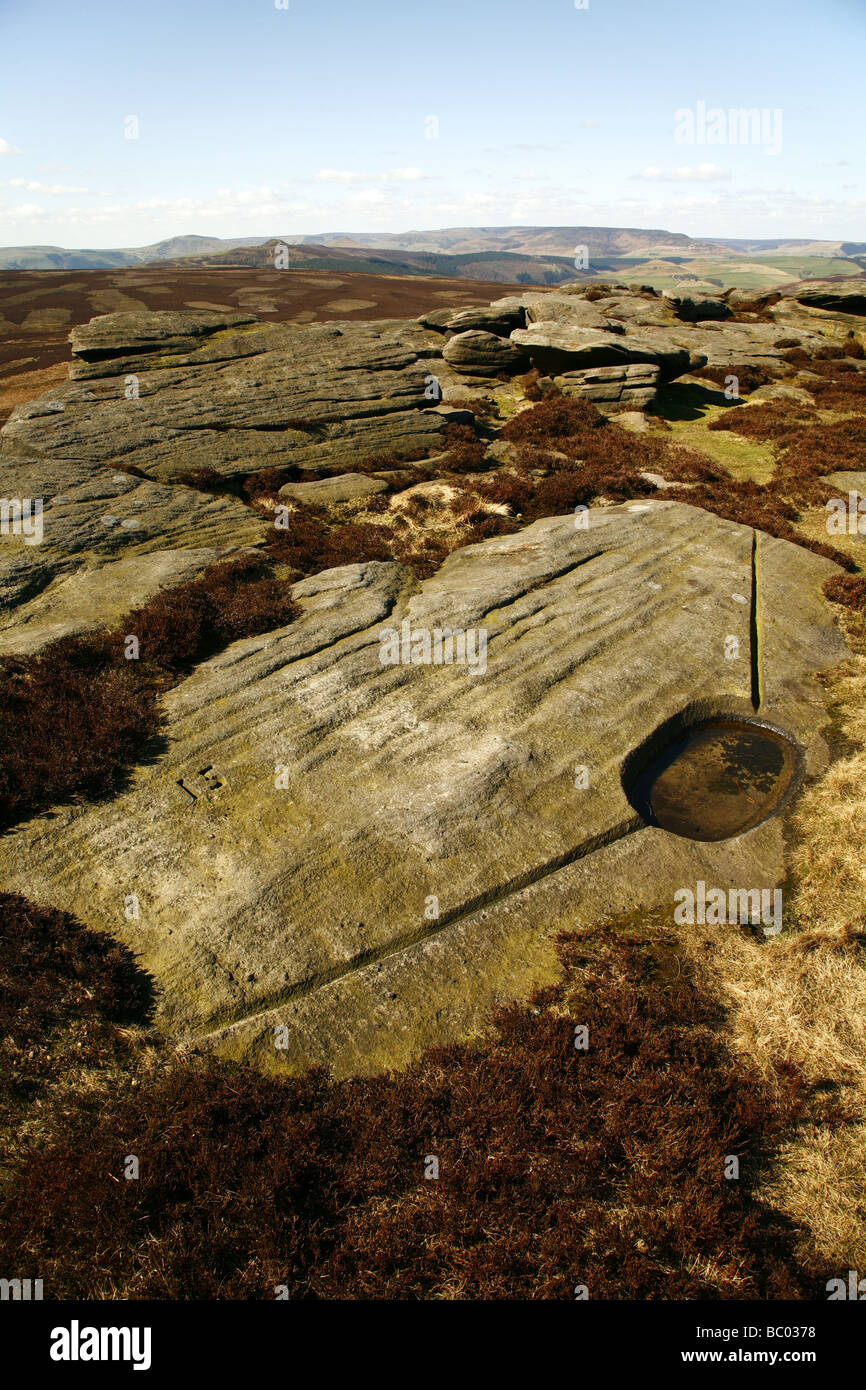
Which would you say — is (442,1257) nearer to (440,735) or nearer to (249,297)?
(440,735)

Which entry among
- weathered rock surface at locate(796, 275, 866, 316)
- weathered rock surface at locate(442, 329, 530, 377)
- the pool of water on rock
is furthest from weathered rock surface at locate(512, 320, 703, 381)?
weathered rock surface at locate(796, 275, 866, 316)

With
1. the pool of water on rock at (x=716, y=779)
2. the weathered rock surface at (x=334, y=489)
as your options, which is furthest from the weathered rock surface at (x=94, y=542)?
the pool of water on rock at (x=716, y=779)

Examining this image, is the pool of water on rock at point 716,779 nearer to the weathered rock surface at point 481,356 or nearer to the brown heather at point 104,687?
the brown heather at point 104,687

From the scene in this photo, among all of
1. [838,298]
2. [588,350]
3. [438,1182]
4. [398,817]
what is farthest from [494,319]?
[438,1182]

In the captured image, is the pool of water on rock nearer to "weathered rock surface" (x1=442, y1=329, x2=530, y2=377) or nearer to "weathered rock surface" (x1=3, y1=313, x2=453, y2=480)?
"weathered rock surface" (x1=3, y1=313, x2=453, y2=480)

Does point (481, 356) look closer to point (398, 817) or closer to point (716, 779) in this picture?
point (716, 779)

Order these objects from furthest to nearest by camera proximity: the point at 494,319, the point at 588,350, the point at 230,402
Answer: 1. the point at 494,319
2. the point at 588,350
3. the point at 230,402
